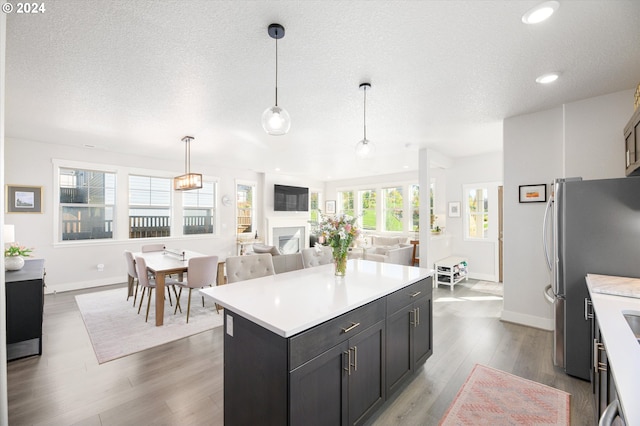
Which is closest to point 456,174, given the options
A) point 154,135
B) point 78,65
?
point 154,135

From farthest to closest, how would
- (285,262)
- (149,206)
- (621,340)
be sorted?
(149,206)
(285,262)
(621,340)

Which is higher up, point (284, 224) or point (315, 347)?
point (284, 224)

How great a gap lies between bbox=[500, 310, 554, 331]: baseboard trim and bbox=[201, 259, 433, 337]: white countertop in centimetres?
198

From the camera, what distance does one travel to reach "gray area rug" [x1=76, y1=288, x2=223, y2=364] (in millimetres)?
3045

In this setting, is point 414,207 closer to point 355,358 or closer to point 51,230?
point 355,358

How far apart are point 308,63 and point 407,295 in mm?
2140

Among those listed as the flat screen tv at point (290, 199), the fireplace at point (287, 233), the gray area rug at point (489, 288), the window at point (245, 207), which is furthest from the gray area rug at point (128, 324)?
the gray area rug at point (489, 288)

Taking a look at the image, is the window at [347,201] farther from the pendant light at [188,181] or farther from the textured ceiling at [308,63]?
the pendant light at [188,181]

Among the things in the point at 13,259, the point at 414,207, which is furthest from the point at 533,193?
the point at 13,259

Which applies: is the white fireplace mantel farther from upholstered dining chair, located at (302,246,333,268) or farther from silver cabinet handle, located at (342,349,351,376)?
silver cabinet handle, located at (342,349,351,376)

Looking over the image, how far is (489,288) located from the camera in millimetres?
5418

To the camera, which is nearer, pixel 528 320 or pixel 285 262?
pixel 528 320

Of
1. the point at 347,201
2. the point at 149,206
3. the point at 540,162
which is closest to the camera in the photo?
the point at 540,162

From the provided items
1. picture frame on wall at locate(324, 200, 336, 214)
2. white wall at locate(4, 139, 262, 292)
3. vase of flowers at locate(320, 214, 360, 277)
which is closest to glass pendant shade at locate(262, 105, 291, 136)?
vase of flowers at locate(320, 214, 360, 277)
